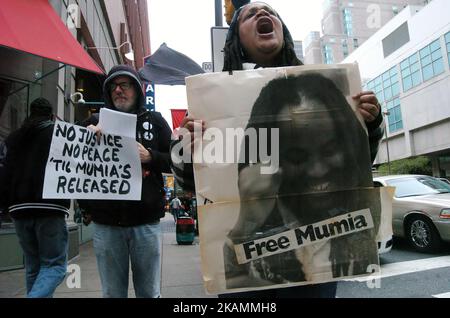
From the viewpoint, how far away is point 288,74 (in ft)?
5.37

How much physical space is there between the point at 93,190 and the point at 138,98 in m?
0.79

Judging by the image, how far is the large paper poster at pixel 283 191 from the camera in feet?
5.04

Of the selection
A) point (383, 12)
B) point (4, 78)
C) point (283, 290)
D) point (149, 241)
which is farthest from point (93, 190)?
point (383, 12)

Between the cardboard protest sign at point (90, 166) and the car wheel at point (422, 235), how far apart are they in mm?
6716

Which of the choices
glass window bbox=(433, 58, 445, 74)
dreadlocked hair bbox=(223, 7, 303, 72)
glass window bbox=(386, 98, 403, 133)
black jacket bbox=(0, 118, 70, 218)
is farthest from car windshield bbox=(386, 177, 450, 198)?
glass window bbox=(386, 98, 403, 133)

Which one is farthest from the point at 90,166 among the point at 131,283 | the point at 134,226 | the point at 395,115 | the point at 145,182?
the point at 395,115

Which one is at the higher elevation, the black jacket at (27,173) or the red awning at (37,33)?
the red awning at (37,33)

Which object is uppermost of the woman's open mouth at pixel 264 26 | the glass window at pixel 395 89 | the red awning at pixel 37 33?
the glass window at pixel 395 89

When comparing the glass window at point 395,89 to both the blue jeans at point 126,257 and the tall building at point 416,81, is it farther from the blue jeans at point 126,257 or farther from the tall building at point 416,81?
the blue jeans at point 126,257

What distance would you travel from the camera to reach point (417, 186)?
856 centimetres

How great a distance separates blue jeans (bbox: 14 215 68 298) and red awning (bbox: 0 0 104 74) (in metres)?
2.48

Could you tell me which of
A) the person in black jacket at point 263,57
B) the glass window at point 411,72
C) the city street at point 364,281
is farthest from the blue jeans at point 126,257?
the glass window at point 411,72

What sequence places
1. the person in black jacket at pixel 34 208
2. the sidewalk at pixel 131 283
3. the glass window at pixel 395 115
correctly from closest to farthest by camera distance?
the person in black jacket at pixel 34 208
the sidewalk at pixel 131 283
the glass window at pixel 395 115

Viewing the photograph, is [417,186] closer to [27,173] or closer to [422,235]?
[422,235]
